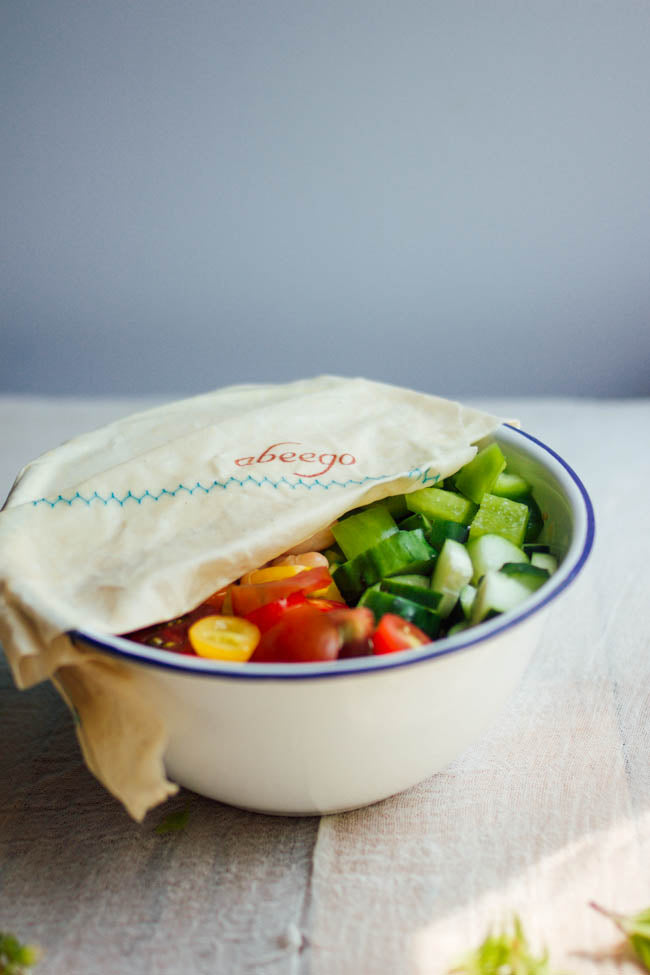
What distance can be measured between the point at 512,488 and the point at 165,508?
0.41 metres

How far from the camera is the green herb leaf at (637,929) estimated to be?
779 mm

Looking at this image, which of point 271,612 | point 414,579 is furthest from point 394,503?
point 271,612

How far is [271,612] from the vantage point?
0.90m

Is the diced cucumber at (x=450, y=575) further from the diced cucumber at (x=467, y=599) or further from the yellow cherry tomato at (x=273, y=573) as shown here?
the yellow cherry tomato at (x=273, y=573)

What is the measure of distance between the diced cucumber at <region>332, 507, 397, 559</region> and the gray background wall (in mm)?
1262

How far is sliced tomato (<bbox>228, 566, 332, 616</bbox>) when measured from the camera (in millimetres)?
915

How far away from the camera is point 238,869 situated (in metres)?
0.87

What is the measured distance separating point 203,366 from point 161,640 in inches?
59.3

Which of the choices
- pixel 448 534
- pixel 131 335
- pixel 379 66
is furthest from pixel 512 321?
pixel 448 534

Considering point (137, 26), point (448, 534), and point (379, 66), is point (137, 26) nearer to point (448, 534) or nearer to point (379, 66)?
point (379, 66)

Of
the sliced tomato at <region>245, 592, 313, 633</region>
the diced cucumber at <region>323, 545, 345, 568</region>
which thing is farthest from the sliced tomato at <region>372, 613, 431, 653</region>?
the diced cucumber at <region>323, 545, 345, 568</region>

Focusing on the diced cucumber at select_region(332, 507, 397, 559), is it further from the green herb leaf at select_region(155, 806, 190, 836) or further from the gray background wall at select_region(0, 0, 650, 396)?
the gray background wall at select_region(0, 0, 650, 396)

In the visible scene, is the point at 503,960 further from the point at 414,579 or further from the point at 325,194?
the point at 325,194

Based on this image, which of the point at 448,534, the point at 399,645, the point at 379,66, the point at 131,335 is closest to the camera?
the point at 399,645
